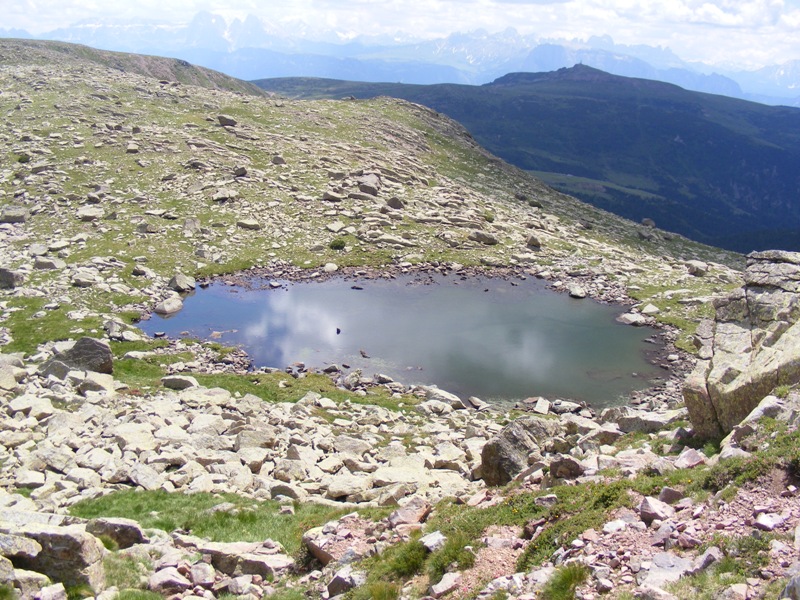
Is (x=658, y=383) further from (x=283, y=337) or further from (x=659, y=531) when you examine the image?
(x=659, y=531)

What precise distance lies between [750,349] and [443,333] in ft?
101

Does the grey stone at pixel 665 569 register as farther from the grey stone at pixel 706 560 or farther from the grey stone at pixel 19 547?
the grey stone at pixel 19 547

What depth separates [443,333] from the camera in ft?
174

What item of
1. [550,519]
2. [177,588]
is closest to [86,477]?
[177,588]

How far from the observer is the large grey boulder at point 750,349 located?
20.5m

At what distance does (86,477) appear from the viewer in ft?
77.7

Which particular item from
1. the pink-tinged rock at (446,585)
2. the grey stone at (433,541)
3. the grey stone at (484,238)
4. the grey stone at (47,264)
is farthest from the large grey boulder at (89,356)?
the grey stone at (484,238)

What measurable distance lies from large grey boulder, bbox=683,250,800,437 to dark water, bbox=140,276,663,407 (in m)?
16.9

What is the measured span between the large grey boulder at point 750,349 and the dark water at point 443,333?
1686 centimetres

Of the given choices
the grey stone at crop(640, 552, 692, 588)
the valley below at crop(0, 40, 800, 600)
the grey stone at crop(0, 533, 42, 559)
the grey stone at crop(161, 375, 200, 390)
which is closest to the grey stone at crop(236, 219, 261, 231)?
the valley below at crop(0, 40, 800, 600)

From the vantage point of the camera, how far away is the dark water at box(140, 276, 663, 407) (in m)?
45.4

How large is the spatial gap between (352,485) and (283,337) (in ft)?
89.7

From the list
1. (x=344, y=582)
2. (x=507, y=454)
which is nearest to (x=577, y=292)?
(x=507, y=454)

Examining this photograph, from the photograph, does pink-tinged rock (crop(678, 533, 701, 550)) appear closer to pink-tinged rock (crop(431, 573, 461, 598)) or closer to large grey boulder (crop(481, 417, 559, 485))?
pink-tinged rock (crop(431, 573, 461, 598))
